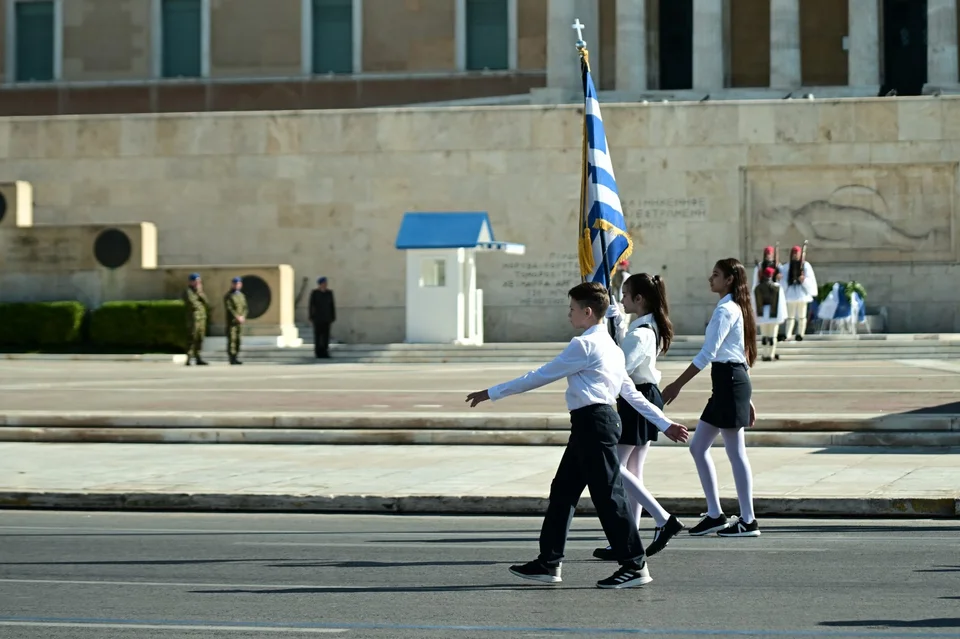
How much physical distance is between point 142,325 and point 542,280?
9.06 meters

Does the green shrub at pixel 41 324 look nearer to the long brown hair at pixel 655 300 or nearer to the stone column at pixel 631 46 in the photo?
the stone column at pixel 631 46

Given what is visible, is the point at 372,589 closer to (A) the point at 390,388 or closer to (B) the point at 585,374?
(B) the point at 585,374

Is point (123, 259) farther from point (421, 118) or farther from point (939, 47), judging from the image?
point (939, 47)

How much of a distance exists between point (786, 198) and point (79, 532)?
26.4 metres

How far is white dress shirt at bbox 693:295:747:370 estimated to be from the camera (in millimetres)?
10883

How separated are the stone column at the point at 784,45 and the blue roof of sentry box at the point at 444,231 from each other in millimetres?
13532

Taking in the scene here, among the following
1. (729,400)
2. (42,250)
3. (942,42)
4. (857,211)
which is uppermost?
(942,42)

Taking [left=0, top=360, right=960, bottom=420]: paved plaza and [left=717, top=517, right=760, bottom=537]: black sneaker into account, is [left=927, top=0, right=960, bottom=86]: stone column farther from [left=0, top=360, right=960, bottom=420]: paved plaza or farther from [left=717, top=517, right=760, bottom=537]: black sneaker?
[left=717, top=517, right=760, bottom=537]: black sneaker

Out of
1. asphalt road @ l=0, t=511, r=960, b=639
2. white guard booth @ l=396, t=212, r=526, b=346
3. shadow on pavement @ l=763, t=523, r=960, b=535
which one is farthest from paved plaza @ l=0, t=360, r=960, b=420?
asphalt road @ l=0, t=511, r=960, b=639

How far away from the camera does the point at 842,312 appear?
109 ft

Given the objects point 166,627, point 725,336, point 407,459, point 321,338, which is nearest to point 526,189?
point 321,338

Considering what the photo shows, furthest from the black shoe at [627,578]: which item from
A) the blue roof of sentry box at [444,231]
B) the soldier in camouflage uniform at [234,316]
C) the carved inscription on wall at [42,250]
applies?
the carved inscription on wall at [42,250]

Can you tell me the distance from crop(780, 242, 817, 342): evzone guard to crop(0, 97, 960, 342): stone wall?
4.79 meters

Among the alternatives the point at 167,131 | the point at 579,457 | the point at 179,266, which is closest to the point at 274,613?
the point at 579,457
